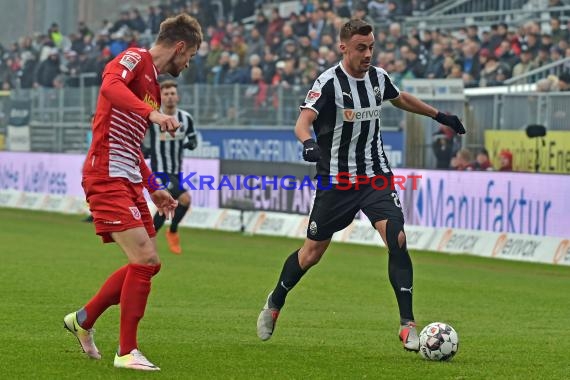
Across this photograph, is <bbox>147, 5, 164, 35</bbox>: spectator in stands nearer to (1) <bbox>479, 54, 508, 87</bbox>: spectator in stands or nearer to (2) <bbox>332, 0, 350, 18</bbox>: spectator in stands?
(2) <bbox>332, 0, 350, 18</bbox>: spectator in stands

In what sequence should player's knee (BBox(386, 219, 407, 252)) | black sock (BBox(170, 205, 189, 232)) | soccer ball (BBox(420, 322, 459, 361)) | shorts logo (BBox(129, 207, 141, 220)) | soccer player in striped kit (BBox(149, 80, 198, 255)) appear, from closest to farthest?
shorts logo (BBox(129, 207, 141, 220)) → soccer ball (BBox(420, 322, 459, 361)) → player's knee (BBox(386, 219, 407, 252)) → soccer player in striped kit (BBox(149, 80, 198, 255)) → black sock (BBox(170, 205, 189, 232))

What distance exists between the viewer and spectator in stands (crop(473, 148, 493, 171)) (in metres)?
21.4

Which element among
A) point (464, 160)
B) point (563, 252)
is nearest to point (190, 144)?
point (464, 160)

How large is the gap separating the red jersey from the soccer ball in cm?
232

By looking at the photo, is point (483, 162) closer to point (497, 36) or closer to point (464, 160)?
point (464, 160)

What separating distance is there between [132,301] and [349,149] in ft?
7.81

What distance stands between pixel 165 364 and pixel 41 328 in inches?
86.4

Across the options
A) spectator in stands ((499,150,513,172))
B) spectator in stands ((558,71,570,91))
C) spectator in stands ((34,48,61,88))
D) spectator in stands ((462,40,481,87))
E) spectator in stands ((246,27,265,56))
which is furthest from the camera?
spectator in stands ((34,48,61,88))

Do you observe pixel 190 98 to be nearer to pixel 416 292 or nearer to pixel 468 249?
pixel 468 249

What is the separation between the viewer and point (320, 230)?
390 inches

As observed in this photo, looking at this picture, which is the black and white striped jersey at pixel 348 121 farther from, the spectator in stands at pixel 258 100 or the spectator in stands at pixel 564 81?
the spectator in stands at pixel 258 100

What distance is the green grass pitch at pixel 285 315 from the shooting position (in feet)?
28.3

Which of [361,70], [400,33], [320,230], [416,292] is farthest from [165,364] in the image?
[400,33]

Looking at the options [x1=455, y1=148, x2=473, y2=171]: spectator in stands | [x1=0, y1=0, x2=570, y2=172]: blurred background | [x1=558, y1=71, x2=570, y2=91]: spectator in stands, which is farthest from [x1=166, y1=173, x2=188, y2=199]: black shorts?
[x1=558, y1=71, x2=570, y2=91]: spectator in stands
